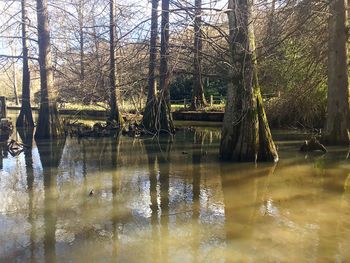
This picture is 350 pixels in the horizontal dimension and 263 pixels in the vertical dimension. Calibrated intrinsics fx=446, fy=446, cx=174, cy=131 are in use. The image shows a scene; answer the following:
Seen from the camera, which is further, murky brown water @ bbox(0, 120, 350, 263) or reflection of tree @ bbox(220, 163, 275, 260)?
reflection of tree @ bbox(220, 163, 275, 260)

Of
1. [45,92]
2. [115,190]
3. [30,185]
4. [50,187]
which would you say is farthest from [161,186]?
[45,92]

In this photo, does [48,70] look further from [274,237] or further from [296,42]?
[274,237]

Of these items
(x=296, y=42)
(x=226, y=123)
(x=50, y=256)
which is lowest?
(x=50, y=256)

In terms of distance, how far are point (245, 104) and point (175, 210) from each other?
500 cm

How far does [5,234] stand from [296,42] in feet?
49.8

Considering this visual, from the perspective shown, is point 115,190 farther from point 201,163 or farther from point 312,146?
point 312,146

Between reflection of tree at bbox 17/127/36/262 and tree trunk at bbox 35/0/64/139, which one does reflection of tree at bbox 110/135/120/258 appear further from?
tree trunk at bbox 35/0/64/139

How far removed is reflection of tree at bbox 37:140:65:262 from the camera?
5.42 metres

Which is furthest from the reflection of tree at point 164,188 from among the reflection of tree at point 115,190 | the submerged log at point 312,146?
the submerged log at point 312,146

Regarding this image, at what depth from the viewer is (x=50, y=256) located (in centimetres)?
505

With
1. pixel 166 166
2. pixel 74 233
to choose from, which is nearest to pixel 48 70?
pixel 166 166

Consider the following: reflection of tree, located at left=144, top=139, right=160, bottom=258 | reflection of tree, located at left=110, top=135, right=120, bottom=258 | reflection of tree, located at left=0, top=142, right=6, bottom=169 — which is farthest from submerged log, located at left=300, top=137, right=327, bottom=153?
reflection of tree, located at left=0, top=142, right=6, bottom=169

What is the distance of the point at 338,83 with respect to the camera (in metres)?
13.8

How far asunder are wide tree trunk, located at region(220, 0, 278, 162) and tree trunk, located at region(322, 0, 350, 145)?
3375 millimetres
